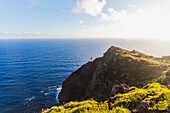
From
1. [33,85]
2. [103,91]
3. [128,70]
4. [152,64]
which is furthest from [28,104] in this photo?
[152,64]

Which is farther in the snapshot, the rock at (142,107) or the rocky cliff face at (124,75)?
the rocky cliff face at (124,75)

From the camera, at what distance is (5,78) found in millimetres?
59281

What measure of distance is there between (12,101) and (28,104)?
8.28m

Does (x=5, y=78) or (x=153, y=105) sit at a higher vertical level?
(x=153, y=105)

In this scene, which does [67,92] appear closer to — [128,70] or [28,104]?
[28,104]

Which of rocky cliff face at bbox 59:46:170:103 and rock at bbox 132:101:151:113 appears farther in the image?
rocky cliff face at bbox 59:46:170:103

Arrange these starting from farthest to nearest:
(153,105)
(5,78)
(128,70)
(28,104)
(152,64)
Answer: (5,78), (28,104), (128,70), (152,64), (153,105)

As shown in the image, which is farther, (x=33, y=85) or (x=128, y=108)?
(x=33, y=85)

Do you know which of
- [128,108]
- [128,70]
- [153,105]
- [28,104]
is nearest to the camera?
[153,105]

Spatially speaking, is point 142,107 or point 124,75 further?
point 124,75

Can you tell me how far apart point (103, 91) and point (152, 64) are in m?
15.7

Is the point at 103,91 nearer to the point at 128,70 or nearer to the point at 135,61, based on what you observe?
the point at 128,70

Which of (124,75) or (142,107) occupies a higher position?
(142,107)

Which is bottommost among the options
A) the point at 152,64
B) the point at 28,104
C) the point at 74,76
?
the point at 28,104
